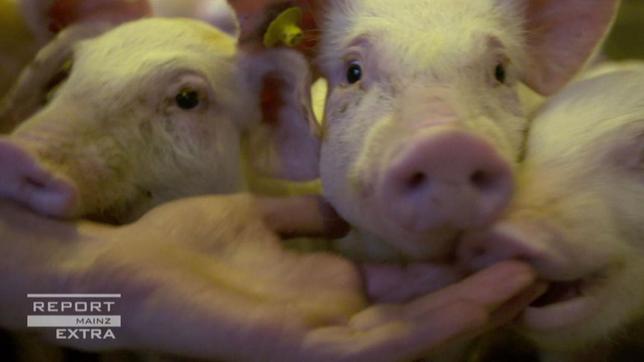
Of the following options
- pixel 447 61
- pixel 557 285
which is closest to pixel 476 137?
pixel 447 61

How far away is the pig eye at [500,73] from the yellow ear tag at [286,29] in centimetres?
28

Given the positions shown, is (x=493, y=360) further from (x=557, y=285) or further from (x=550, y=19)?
(x=550, y=19)

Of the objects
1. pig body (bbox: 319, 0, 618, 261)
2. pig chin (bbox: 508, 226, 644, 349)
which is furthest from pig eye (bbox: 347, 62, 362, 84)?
pig chin (bbox: 508, 226, 644, 349)

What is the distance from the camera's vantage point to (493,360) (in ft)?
4.06

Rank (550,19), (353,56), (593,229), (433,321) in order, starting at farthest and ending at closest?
(550,19), (353,56), (593,229), (433,321)

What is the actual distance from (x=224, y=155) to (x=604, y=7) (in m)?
0.62

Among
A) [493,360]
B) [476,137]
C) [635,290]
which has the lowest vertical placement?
[493,360]

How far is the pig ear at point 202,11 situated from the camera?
5.08ft

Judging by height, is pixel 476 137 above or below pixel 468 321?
above

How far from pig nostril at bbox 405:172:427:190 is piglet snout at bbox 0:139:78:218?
42 centimetres

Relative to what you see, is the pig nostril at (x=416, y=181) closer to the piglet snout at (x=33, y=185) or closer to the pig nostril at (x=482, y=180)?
the pig nostril at (x=482, y=180)

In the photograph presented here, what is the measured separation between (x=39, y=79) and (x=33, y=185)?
13.8 inches

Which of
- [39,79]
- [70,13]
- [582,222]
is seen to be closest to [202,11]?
[70,13]

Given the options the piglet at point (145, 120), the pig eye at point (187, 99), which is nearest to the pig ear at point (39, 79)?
the piglet at point (145, 120)
